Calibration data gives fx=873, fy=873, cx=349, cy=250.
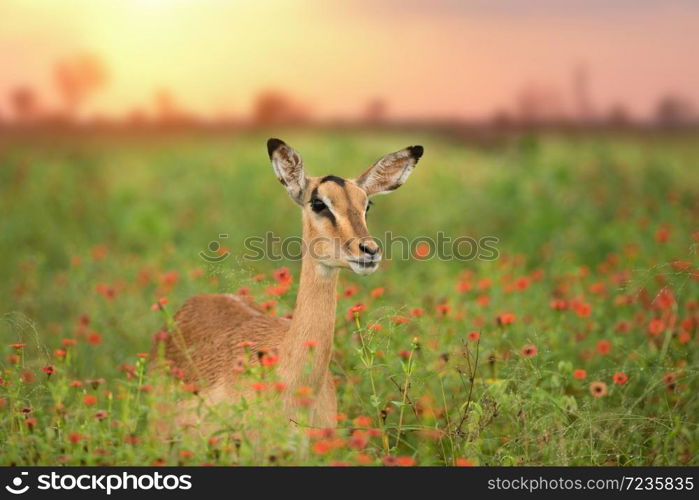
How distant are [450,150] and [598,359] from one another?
549 inches

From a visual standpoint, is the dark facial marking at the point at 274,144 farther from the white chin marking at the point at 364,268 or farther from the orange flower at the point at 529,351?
the orange flower at the point at 529,351

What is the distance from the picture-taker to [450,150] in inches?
834

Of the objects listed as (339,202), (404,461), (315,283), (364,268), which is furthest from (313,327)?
(404,461)

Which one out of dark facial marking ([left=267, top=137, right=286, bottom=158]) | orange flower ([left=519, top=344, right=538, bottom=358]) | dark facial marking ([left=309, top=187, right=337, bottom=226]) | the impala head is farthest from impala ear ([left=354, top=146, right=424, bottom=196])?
orange flower ([left=519, top=344, right=538, bottom=358])

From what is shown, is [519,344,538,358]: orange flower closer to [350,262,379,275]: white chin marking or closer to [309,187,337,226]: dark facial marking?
[350,262,379,275]: white chin marking

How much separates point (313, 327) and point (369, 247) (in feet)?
2.38

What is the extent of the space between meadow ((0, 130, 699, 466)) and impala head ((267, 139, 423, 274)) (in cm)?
45

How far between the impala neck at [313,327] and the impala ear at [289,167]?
0.61 m

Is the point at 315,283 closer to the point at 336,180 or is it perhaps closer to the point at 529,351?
the point at 336,180

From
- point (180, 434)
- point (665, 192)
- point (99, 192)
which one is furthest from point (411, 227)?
point (180, 434)

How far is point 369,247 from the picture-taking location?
211 inches

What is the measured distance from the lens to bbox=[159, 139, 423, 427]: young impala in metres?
5.61

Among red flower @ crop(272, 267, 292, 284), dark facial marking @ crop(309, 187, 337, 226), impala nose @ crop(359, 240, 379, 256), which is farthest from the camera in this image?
red flower @ crop(272, 267, 292, 284)

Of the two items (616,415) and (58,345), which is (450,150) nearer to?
(58,345)
